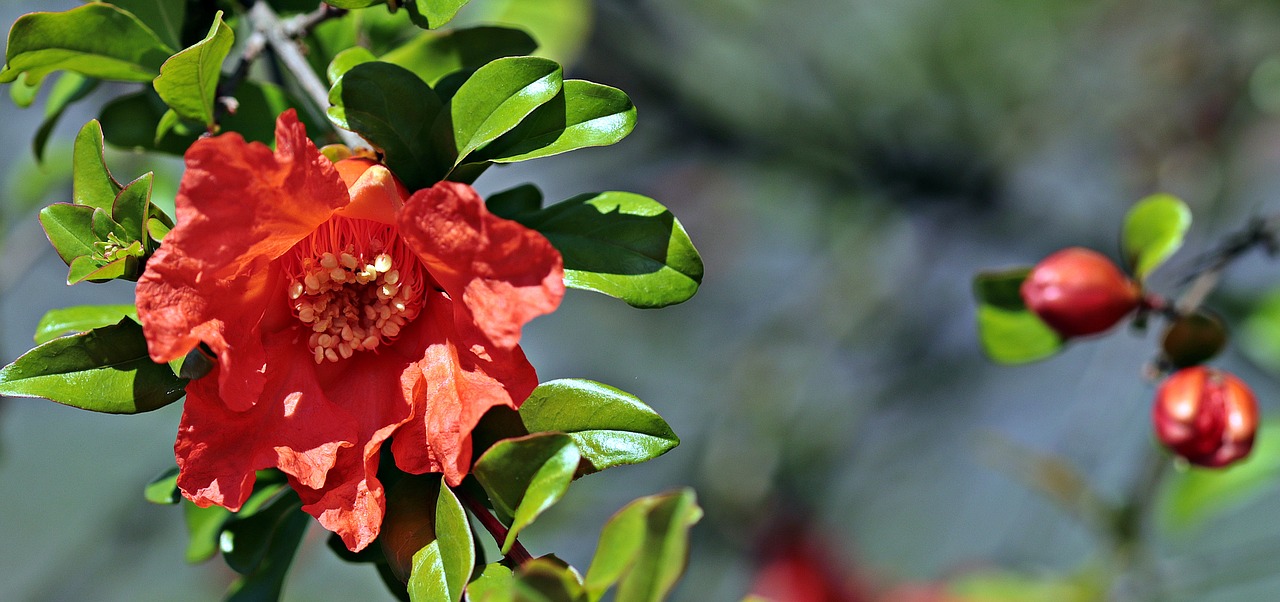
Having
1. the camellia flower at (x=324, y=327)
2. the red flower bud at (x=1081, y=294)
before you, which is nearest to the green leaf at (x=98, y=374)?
the camellia flower at (x=324, y=327)

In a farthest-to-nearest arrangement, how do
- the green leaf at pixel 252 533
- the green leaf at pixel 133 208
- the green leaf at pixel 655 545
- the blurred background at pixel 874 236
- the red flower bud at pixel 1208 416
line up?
the blurred background at pixel 874 236, the red flower bud at pixel 1208 416, the green leaf at pixel 252 533, the green leaf at pixel 133 208, the green leaf at pixel 655 545

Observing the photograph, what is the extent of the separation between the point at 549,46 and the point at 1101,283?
981 mm

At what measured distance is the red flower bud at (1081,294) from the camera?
92 centimetres

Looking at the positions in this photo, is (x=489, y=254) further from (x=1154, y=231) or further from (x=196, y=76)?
(x=1154, y=231)

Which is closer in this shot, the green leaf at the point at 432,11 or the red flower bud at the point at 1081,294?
the green leaf at the point at 432,11

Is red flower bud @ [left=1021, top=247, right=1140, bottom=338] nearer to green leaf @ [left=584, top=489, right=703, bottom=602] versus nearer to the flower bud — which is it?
the flower bud

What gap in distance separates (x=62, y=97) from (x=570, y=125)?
44 cm

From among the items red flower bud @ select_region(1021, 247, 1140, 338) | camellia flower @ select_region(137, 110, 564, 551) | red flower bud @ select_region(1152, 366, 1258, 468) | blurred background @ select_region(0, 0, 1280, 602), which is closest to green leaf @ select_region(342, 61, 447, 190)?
camellia flower @ select_region(137, 110, 564, 551)

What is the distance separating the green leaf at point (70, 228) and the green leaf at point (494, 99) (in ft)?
0.67

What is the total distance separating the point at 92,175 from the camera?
55cm

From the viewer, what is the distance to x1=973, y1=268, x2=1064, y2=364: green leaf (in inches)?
39.5

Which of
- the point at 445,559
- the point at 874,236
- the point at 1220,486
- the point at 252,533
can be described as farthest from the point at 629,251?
the point at 874,236

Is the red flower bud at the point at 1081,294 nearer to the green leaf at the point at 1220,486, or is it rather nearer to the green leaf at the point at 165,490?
the green leaf at the point at 1220,486

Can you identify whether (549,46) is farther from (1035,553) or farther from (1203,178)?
(1035,553)
